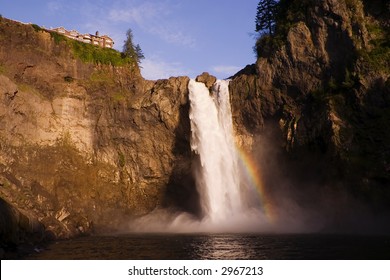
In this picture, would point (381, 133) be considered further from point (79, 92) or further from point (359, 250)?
point (79, 92)

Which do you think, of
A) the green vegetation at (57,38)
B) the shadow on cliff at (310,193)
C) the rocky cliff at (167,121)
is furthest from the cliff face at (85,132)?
the shadow on cliff at (310,193)

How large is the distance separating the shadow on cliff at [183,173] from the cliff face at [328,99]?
302 inches

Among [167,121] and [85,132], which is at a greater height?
[167,121]

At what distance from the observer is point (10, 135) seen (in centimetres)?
4594

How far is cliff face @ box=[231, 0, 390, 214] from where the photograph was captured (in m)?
41.5

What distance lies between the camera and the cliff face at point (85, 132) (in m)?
46.4

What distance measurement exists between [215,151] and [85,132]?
18.4 meters

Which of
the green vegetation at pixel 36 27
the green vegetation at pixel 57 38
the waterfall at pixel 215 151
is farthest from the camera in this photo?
the green vegetation at pixel 57 38

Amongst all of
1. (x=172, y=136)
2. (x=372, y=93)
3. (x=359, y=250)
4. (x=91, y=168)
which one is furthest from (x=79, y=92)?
(x=359, y=250)

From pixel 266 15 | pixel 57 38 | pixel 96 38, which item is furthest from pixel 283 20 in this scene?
pixel 96 38

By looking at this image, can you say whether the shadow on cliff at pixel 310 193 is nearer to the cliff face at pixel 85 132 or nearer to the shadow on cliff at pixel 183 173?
the shadow on cliff at pixel 183 173

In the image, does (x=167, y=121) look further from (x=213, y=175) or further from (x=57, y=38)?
(x=57, y=38)

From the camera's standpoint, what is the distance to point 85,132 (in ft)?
174
